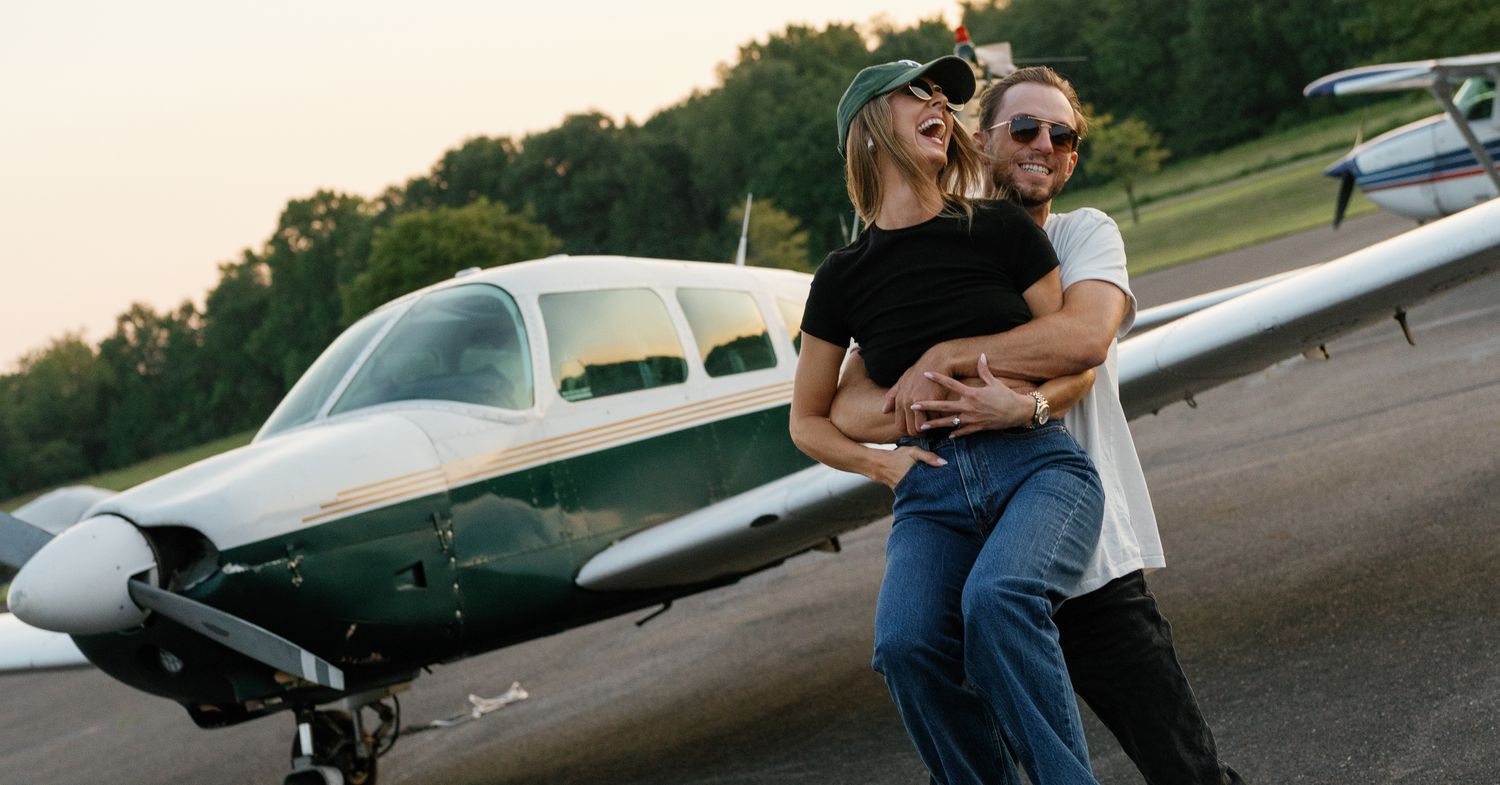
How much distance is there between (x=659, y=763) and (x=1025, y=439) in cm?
345

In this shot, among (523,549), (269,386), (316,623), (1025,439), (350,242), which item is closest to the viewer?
(1025,439)

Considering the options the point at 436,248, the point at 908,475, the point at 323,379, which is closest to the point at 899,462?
the point at 908,475

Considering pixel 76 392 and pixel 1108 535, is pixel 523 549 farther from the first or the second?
pixel 76 392

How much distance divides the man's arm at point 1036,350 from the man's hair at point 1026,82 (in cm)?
57

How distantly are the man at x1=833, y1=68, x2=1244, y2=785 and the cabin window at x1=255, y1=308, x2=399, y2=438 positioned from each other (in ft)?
10.8

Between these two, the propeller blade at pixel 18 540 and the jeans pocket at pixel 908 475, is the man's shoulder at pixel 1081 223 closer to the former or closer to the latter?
the jeans pocket at pixel 908 475

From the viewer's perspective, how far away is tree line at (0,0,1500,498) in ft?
252

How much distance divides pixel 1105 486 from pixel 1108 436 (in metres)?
0.13

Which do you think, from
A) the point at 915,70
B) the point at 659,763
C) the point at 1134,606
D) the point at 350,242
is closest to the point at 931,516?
the point at 1134,606

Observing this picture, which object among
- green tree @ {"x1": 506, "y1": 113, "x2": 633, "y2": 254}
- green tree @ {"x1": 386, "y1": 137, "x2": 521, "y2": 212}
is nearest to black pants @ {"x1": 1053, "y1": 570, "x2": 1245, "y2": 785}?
green tree @ {"x1": 506, "y1": 113, "x2": 633, "y2": 254}

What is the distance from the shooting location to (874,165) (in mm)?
2725

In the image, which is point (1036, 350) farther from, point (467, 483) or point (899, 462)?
point (467, 483)

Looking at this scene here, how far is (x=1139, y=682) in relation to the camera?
2.67 meters

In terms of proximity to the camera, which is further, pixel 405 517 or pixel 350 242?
pixel 350 242
